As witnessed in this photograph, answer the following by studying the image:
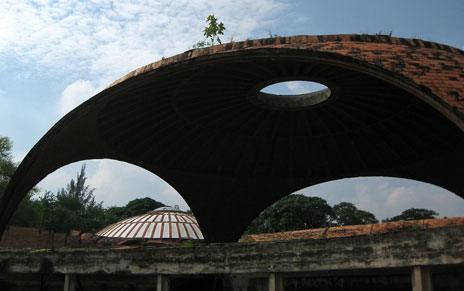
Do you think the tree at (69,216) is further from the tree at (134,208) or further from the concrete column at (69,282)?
the concrete column at (69,282)

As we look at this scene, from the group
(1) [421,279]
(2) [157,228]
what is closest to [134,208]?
(2) [157,228]

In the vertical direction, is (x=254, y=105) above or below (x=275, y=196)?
above

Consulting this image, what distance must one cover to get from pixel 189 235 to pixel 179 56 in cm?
2951

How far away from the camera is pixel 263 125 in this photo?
91.0 feet

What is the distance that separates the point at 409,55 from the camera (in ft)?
52.5

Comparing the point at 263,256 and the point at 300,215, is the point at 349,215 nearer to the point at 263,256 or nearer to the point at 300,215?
the point at 300,215

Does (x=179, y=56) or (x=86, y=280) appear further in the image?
(x=179, y=56)

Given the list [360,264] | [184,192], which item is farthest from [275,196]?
[360,264]

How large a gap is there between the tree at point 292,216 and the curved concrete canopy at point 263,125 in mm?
24402

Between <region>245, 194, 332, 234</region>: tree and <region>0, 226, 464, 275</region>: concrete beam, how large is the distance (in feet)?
142

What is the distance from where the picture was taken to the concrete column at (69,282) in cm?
1497

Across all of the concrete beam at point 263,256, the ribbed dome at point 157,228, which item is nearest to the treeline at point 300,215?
the ribbed dome at point 157,228

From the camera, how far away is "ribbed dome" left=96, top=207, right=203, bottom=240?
43969 mm

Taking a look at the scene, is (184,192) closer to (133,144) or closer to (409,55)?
(133,144)
